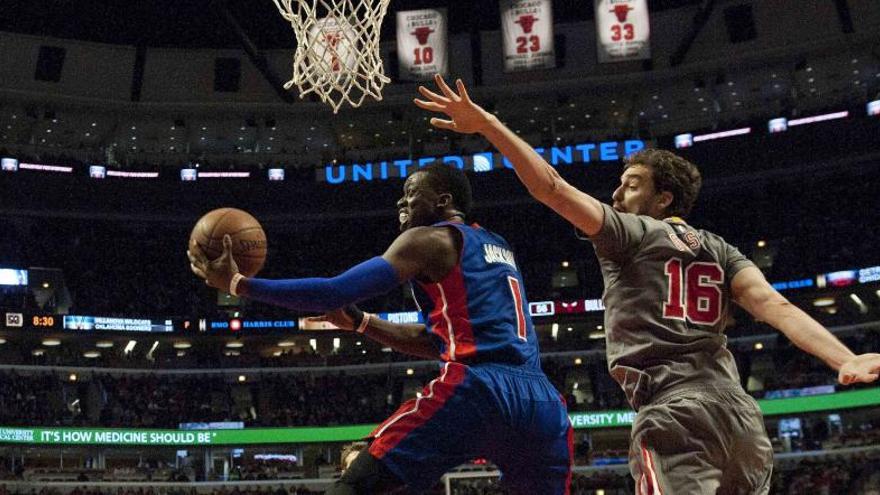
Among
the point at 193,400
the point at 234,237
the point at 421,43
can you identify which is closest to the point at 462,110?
the point at 234,237

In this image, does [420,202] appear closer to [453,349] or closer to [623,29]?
[453,349]

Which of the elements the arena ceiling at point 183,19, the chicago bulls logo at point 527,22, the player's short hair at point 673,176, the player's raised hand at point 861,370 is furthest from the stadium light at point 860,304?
the player's raised hand at point 861,370

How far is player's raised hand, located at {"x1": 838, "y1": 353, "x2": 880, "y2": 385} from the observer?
3.31m

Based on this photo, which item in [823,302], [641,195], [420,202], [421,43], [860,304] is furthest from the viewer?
[860,304]

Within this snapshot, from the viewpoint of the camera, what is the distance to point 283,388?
38.1 meters

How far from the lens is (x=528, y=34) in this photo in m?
29.0

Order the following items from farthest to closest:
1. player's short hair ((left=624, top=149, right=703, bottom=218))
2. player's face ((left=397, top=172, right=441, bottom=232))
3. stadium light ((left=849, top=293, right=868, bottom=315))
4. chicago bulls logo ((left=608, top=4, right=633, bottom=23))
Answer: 1. stadium light ((left=849, top=293, right=868, bottom=315))
2. chicago bulls logo ((left=608, top=4, right=633, bottom=23))
3. player's face ((left=397, top=172, right=441, bottom=232))
4. player's short hair ((left=624, top=149, right=703, bottom=218))

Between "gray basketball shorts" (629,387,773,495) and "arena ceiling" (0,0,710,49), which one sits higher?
"arena ceiling" (0,0,710,49)

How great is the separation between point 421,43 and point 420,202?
24.1m

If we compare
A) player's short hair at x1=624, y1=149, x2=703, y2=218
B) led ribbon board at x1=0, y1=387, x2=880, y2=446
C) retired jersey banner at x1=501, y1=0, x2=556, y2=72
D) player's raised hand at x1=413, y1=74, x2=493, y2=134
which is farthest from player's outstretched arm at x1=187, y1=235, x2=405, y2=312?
led ribbon board at x1=0, y1=387, x2=880, y2=446

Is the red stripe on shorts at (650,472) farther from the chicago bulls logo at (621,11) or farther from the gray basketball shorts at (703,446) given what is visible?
the chicago bulls logo at (621,11)

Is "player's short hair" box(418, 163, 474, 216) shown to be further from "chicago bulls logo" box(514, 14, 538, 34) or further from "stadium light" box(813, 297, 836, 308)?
"stadium light" box(813, 297, 836, 308)

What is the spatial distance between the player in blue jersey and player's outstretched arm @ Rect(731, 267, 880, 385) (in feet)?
3.11

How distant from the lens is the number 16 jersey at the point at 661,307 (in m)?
3.84
